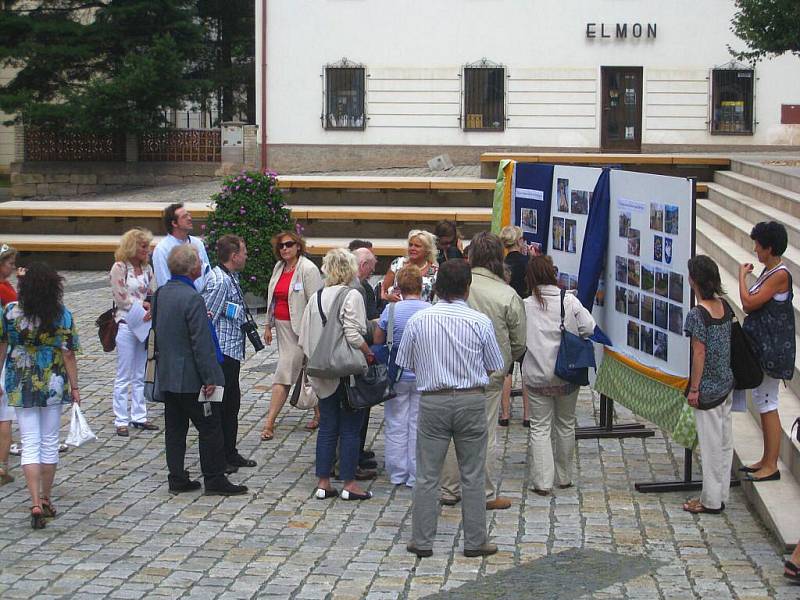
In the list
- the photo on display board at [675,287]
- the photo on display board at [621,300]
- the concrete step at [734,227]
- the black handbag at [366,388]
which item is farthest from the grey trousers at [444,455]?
the concrete step at [734,227]

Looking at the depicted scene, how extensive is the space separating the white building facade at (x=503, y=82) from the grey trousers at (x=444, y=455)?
83.6 ft

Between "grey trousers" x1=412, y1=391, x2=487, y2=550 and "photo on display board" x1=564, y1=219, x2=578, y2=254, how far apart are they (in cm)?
364

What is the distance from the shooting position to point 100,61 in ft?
105

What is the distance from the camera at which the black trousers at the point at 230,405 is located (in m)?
9.57

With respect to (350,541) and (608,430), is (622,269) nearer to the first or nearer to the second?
(608,430)

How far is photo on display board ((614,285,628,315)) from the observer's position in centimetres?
982

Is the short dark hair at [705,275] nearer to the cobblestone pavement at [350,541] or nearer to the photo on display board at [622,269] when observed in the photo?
the photo on display board at [622,269]

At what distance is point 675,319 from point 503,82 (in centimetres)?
2429

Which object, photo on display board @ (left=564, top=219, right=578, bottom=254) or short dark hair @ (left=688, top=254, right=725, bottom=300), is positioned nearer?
short dark hair @ (left=688, top=254, right=725, bottom=300)

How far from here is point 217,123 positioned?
123ft

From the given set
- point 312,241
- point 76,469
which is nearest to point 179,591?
point 76,469

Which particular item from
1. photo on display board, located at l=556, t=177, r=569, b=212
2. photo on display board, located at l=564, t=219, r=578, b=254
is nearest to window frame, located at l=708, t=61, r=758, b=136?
photo on display board, located at l=556, t=177, r=569, b=212

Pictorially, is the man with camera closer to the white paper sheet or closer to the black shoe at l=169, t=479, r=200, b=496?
the black shoe at l=169, t=479, r=200, b=496

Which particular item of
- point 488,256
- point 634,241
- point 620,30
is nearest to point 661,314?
point 634,241
